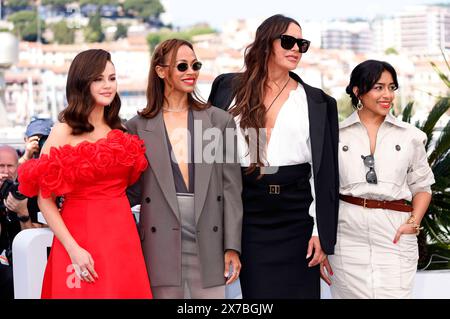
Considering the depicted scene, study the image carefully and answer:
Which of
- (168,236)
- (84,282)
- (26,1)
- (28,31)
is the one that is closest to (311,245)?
(168,236)

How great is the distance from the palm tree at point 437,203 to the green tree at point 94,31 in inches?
4544

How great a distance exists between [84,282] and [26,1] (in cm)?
13126

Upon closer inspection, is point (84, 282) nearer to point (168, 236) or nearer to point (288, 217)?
point (168, 236)

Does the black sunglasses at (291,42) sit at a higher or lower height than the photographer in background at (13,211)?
higher

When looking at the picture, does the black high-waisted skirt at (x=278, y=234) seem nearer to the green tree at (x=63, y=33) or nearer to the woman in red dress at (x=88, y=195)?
the woman in red dress at (x=88, y=195)

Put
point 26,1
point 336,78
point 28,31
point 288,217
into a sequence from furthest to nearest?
1. point 26,1
2. point 28,31
3. point 336,78
4. point 288,217

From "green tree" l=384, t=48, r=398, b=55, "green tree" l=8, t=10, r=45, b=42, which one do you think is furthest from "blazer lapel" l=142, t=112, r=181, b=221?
"green tree" l=8, t=10, r=45, b=42

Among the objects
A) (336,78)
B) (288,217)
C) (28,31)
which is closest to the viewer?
(288,217)

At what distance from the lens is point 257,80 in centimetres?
347

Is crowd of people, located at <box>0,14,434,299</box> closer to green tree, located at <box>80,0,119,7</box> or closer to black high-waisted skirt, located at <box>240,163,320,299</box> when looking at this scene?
black high-waisted skirt, located at <box>240,163,320,299</box>

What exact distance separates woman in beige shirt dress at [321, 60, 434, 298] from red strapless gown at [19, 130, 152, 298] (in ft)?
2.91

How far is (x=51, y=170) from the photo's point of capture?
2.95m

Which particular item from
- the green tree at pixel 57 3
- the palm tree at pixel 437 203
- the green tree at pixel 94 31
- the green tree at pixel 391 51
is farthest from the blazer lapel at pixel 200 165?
the green tree at pixel 57 3

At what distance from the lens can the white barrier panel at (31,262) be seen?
3.44 meters
